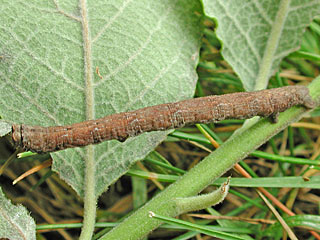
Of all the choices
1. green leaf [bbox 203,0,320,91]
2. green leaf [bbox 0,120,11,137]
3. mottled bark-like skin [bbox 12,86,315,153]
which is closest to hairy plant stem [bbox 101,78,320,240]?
mottled bark-like skin [bbox 12,86,315,153]

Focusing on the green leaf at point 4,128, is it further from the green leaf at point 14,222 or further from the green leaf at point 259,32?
the green leaf at point 259,32

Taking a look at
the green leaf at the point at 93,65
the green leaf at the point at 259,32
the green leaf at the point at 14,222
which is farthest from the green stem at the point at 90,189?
the green leaf at the point at 259,32

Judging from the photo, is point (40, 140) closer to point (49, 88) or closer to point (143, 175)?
point (49, 88)

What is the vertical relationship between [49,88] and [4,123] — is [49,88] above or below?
above

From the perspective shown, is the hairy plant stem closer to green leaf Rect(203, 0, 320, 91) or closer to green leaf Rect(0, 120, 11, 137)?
green leaf Rect(203, 0, 320, 91)

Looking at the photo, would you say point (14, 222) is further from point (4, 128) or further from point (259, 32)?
point (259, 32)

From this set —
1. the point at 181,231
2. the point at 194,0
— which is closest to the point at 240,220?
the point at 181,231

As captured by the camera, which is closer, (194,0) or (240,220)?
(194,0)

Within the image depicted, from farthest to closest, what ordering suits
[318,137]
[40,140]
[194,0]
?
1. [318,137]
2. [194,0]
3. [40,140]
